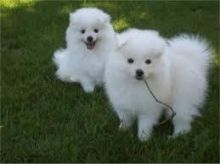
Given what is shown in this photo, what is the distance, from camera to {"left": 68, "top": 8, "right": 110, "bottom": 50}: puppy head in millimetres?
4957

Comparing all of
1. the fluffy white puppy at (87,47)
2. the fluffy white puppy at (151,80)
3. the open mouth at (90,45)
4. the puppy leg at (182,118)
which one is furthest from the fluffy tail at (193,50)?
the open mouth at (90,45)

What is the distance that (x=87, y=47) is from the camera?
17.1 feet

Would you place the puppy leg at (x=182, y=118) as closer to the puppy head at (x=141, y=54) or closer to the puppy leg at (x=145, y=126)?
the puppy leg at (x=145, y=126)

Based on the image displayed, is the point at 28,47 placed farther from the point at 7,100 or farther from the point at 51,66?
the point at 7,100

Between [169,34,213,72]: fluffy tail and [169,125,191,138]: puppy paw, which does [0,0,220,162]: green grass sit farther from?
[169,34,213,72]: fluffy tail

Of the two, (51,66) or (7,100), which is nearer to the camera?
(7,100)

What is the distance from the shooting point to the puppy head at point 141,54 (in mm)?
3666

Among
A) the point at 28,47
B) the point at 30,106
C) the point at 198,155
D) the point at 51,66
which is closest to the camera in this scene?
the point at 198,155

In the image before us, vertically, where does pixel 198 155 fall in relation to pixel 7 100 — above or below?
above

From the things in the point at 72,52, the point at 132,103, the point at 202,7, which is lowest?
the point at 202,7

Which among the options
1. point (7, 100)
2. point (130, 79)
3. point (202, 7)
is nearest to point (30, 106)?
point (7, 100)

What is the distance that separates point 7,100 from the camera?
189 inches

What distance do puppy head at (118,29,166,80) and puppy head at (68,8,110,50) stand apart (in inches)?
49.3

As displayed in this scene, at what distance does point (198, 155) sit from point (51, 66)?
244 centimetres
